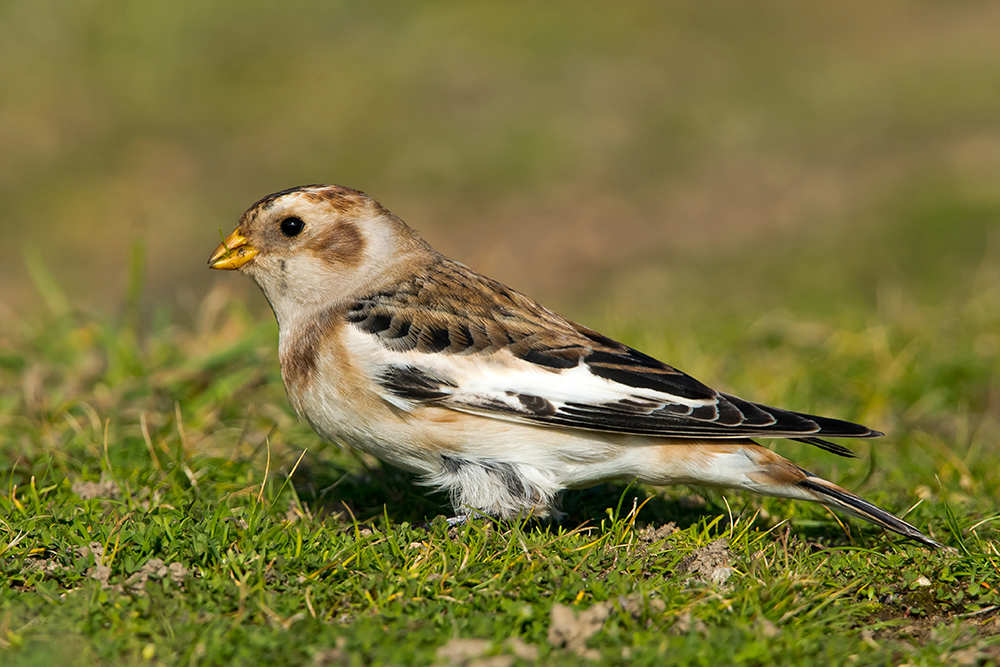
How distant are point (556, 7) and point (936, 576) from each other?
14.7 metres

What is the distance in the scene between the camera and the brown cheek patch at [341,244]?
432 cm

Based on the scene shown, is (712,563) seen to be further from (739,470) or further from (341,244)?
(341,244)

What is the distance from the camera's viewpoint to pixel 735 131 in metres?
13.8

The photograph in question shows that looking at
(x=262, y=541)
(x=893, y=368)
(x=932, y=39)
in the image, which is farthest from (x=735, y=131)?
(x=262, y=541)

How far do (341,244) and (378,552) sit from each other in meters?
1.40

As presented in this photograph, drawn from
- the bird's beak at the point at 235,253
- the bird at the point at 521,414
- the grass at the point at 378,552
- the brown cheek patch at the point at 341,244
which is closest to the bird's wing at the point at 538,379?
the bird at the point at 521,414

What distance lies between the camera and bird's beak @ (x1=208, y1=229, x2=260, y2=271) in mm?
4361

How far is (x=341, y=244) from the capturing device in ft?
Result: 14.3

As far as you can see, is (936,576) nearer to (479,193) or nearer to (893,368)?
(893,368)

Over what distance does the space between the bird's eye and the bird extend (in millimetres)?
446

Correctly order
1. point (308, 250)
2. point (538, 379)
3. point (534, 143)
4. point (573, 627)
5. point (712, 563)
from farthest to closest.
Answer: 1. point (534, 143)
2. point (308, 250)
3. point (538, 379)
4. point (712, 563)
5. point (573, 627)

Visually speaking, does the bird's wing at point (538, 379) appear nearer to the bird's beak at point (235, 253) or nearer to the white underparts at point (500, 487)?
the white underparts at point (500, 487)

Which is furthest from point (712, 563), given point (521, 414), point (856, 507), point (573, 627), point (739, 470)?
point (521, 414)

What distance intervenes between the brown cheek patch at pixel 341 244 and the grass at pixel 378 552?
0.91 m
